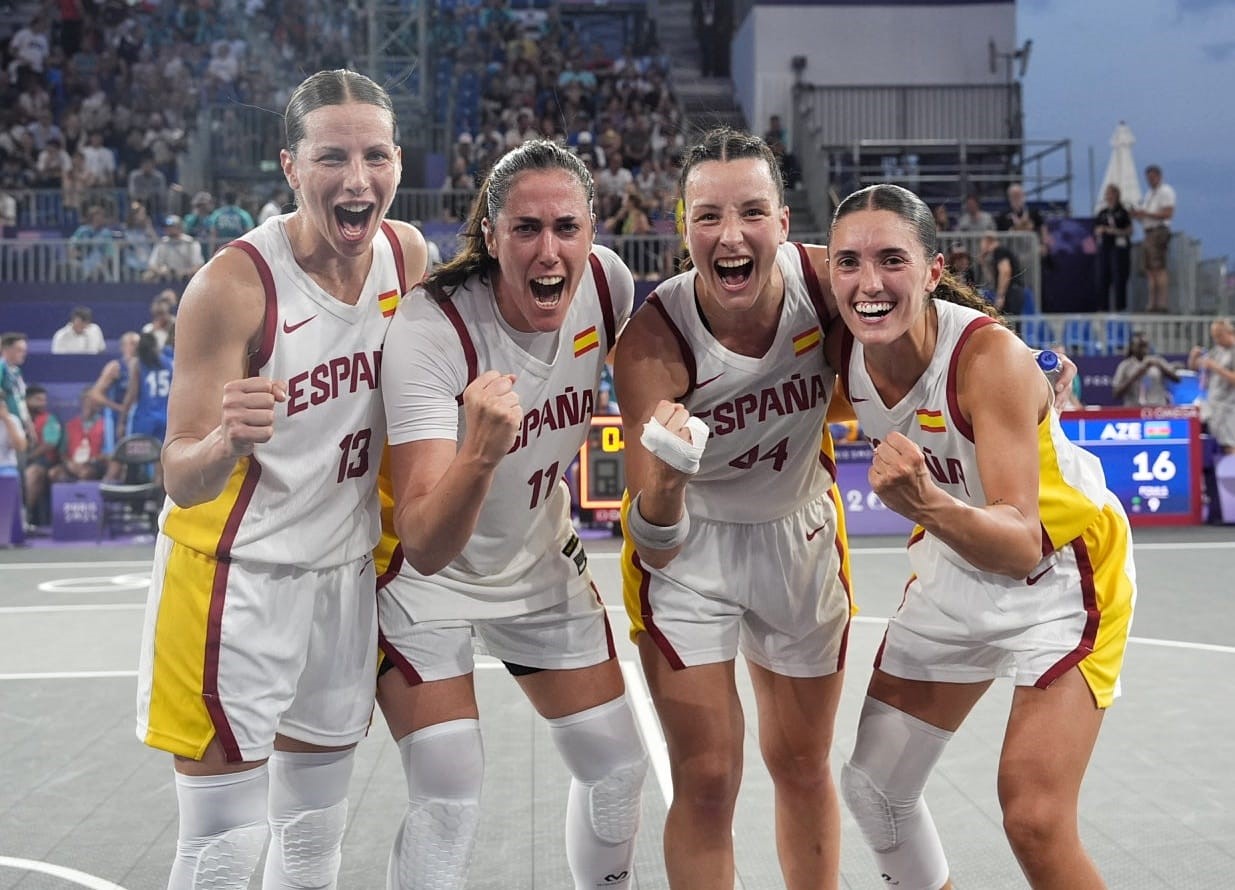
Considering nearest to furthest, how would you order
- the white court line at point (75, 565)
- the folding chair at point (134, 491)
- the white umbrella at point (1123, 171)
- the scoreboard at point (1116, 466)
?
the white court line at point (75, 565) → the scoreboard at point (1116, 466) → the folding chair at point (134, 491) → the white umbrella at point (1123, 171)

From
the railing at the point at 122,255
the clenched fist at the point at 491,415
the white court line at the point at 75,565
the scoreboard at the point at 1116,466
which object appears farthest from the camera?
the railing at the point at 122,255

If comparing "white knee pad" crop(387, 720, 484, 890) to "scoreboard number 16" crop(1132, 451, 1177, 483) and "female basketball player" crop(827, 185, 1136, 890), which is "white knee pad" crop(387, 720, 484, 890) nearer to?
"female basketball player" crop(827, 185, 1136, 890)

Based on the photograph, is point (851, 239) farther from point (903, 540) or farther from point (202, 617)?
point (903, 540)

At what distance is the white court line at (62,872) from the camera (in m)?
3.84

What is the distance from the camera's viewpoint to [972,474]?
297 cm

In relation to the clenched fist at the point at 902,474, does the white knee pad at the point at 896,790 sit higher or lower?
lower

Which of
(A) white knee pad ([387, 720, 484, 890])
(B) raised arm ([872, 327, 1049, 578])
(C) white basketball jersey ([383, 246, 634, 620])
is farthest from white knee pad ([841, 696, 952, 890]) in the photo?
(A) white knee pad ([387, 720, 484, 890])

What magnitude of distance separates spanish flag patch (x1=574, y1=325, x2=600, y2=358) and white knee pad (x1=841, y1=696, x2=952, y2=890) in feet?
3.61

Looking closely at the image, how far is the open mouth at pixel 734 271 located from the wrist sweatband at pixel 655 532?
20.9 inches

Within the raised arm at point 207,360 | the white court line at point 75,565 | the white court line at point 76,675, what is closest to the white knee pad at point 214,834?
the raised arm at point 207,360

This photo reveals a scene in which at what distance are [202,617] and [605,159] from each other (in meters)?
14.5

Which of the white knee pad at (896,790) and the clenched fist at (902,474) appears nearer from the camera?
the clenched fist at (902,474)

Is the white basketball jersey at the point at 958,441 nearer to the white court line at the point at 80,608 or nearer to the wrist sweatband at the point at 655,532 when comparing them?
the wrist sweatband at the point at 655,532

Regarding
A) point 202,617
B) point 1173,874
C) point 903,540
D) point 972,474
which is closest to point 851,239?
point 972,474
